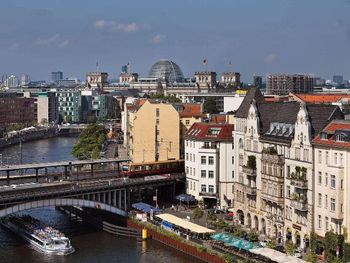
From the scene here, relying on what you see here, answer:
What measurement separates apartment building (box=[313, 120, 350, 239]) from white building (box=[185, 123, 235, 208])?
17.9m

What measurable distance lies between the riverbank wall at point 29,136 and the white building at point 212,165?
83.7 meters

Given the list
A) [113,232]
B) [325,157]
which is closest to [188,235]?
[113,232]

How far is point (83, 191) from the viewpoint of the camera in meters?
62.6

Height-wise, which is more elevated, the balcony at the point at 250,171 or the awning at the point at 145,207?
the balcony at the point at 250,171

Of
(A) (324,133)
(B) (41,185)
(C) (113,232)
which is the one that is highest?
(A) (324,133)

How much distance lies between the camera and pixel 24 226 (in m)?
61.6

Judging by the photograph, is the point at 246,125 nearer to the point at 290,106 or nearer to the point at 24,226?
the point at 290,106

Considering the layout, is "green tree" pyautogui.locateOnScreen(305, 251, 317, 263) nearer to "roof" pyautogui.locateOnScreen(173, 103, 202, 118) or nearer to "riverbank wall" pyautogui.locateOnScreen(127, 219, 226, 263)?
"riverbank wall" pyautogui.locateOnScreen(127, 219, 226, 263)

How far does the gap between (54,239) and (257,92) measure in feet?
78.6

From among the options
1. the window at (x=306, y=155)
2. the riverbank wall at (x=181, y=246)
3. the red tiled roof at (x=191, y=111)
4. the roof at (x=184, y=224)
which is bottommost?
the riverbank wall at (x=181, y=246)

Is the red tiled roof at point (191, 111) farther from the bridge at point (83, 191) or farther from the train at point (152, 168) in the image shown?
the bridge at point (83, 191)

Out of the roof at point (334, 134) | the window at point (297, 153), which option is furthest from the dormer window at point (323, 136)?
the window at point (297, 153)

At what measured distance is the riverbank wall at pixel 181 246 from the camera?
2067 inches

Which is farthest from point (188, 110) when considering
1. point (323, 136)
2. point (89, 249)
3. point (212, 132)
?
point (323, 136)
